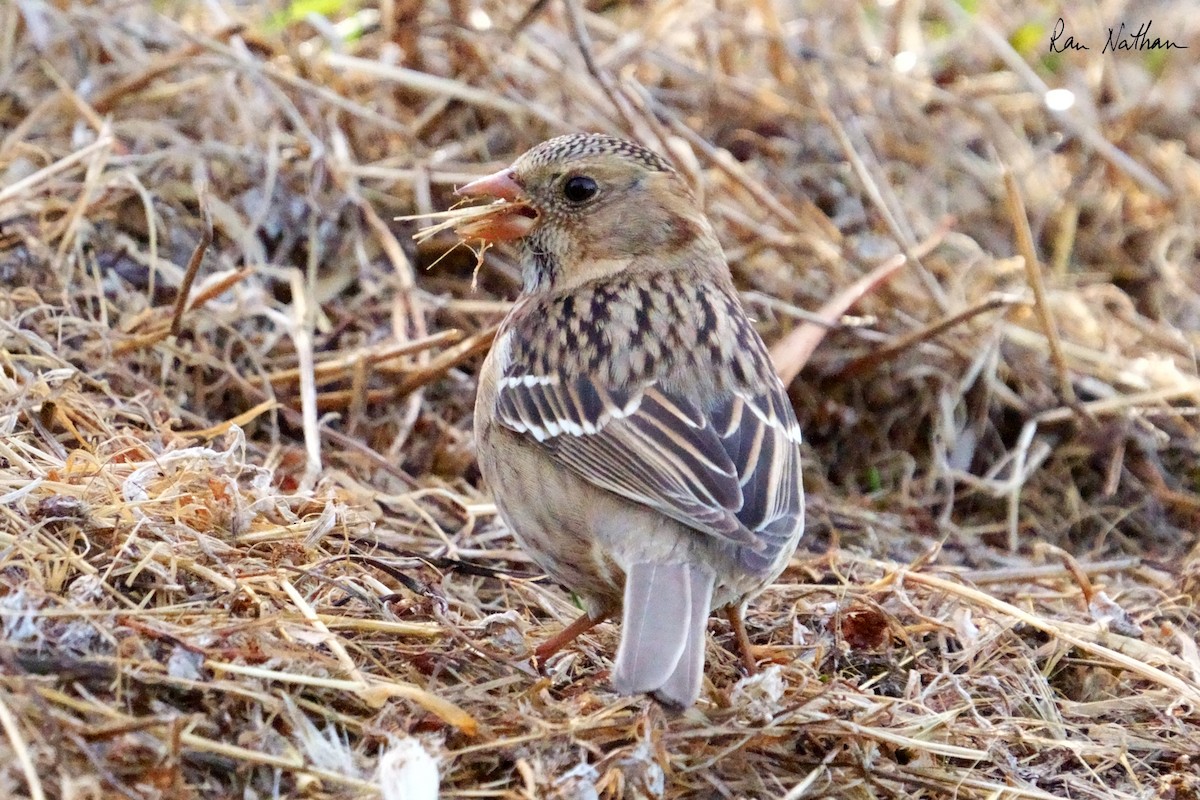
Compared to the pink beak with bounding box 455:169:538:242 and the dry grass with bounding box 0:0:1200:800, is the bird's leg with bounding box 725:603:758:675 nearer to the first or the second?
the dry grass with bounding box 0:0:1200:800

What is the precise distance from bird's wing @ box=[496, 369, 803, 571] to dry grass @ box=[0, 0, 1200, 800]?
0.37 metres

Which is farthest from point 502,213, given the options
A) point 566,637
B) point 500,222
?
point 566,637

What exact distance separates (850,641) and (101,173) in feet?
9.71

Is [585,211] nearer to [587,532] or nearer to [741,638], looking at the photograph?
[587,532]

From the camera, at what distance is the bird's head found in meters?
3.72

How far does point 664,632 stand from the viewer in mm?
2660

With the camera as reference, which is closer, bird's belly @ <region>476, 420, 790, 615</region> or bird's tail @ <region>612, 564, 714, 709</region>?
bird's tail @ <region>612, 564, 714, 709</region>

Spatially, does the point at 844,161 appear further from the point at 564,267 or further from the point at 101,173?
the point at 101,173

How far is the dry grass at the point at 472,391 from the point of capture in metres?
2.66

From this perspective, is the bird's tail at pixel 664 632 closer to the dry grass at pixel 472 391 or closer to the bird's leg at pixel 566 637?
the dry grass at pixel 472 391

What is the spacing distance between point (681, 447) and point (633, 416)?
172 millimetres
